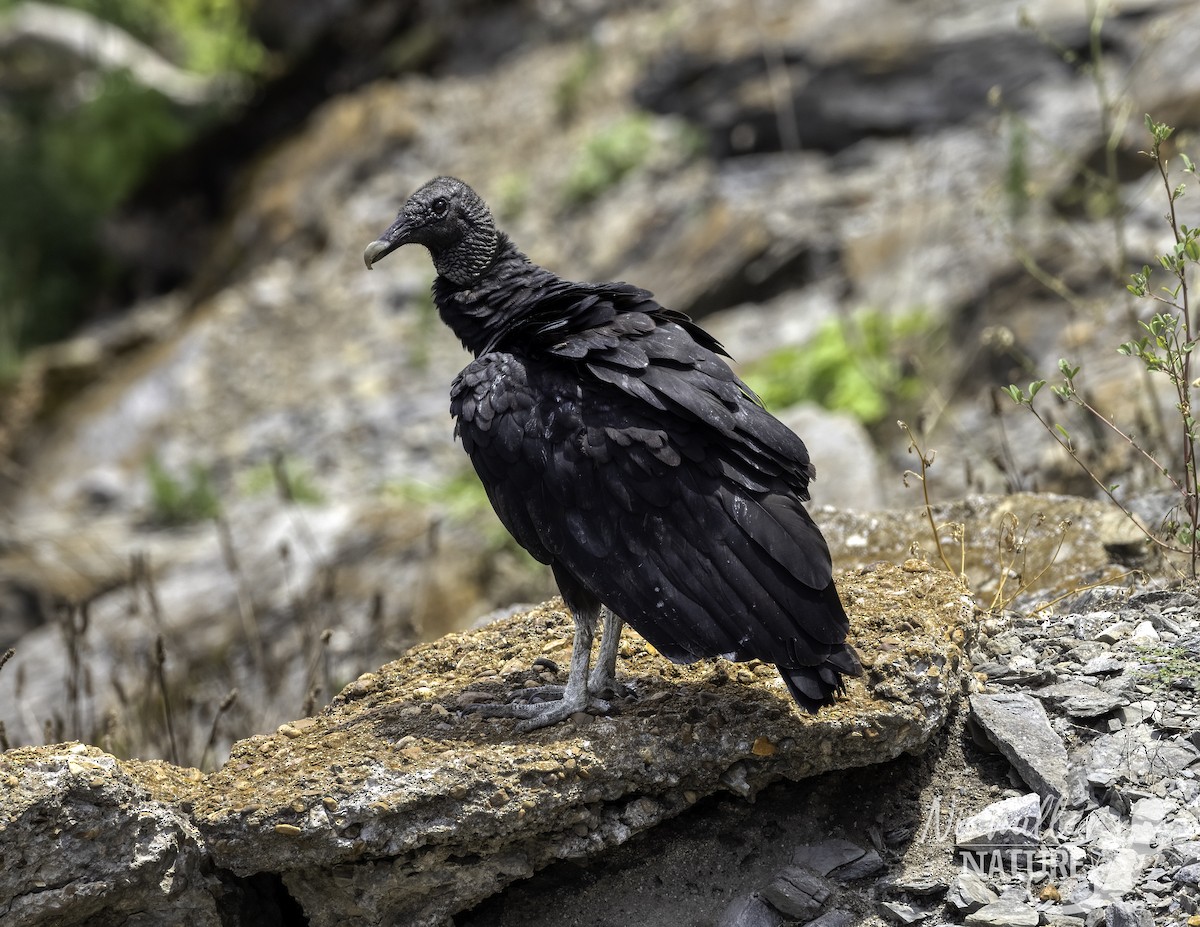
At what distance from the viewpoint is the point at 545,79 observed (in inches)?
577

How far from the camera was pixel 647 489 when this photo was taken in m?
3.69

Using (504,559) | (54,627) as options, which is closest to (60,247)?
Answer: (54,627)

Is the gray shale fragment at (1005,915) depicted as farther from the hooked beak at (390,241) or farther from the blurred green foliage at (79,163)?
the blurred green foliage at (79,163)

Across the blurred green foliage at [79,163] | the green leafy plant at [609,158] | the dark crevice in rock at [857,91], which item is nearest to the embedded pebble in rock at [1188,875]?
the dark crevice in rock at [857,91]

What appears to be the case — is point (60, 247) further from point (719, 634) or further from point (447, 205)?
point (719, 634)

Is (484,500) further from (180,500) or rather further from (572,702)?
(572,702)

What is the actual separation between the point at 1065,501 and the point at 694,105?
8.26 meters

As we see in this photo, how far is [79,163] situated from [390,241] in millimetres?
12922

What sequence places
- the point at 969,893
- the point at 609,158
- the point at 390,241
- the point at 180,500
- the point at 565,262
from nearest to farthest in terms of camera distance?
the point at 969,893 < the point at 390,241 < the point at 180,500 < the point at 565,262 < the point at 609,158

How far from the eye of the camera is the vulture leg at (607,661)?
13.0 feet

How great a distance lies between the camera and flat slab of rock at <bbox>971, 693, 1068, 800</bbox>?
363cm

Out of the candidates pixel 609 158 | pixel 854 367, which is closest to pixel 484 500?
pixel 854 367

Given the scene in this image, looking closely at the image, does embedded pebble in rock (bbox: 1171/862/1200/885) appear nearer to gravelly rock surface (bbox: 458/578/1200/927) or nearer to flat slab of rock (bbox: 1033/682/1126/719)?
gravelly rock surface (bbox: 458/578/1200/927)

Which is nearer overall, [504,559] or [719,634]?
[719,634]
